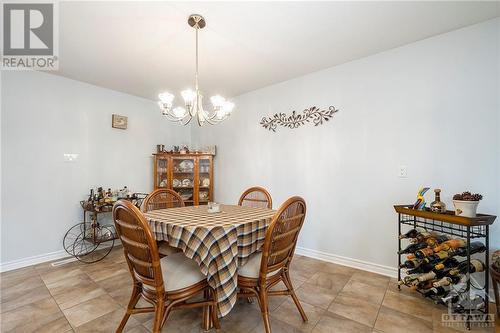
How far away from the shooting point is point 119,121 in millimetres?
3377

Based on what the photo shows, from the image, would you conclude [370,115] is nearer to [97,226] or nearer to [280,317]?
[280,317]

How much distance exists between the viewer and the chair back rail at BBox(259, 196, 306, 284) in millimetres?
1312

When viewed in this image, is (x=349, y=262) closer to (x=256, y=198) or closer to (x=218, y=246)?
(x=256, y=198)

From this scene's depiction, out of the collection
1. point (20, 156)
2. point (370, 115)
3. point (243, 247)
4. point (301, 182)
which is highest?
point (370, 115)

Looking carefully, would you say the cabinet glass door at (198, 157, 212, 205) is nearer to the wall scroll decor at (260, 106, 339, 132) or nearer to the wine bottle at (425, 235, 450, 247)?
the wall scroll decor at (260, 106, 339, 132)

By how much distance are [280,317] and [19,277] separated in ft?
8.88

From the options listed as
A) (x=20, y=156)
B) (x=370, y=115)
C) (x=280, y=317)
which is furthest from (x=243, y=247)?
(x=20, y=156)

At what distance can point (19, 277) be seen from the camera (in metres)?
2.28

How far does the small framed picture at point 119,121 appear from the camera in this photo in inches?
131

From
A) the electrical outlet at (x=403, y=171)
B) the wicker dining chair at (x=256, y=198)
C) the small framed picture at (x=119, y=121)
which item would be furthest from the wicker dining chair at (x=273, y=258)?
the small framed picture at (x=119, y=121)

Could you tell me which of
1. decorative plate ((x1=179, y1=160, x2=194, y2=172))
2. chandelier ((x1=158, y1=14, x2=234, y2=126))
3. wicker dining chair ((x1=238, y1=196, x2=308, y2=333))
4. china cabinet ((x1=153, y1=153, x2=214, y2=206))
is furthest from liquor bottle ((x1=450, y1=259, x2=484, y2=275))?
decorative plate ((x1=179, y1=160, x2=194, y2=172))

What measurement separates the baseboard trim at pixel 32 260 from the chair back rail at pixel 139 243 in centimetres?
227

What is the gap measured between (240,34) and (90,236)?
10.4 feet

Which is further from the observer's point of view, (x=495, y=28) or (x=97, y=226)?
(x=97, y=226)
